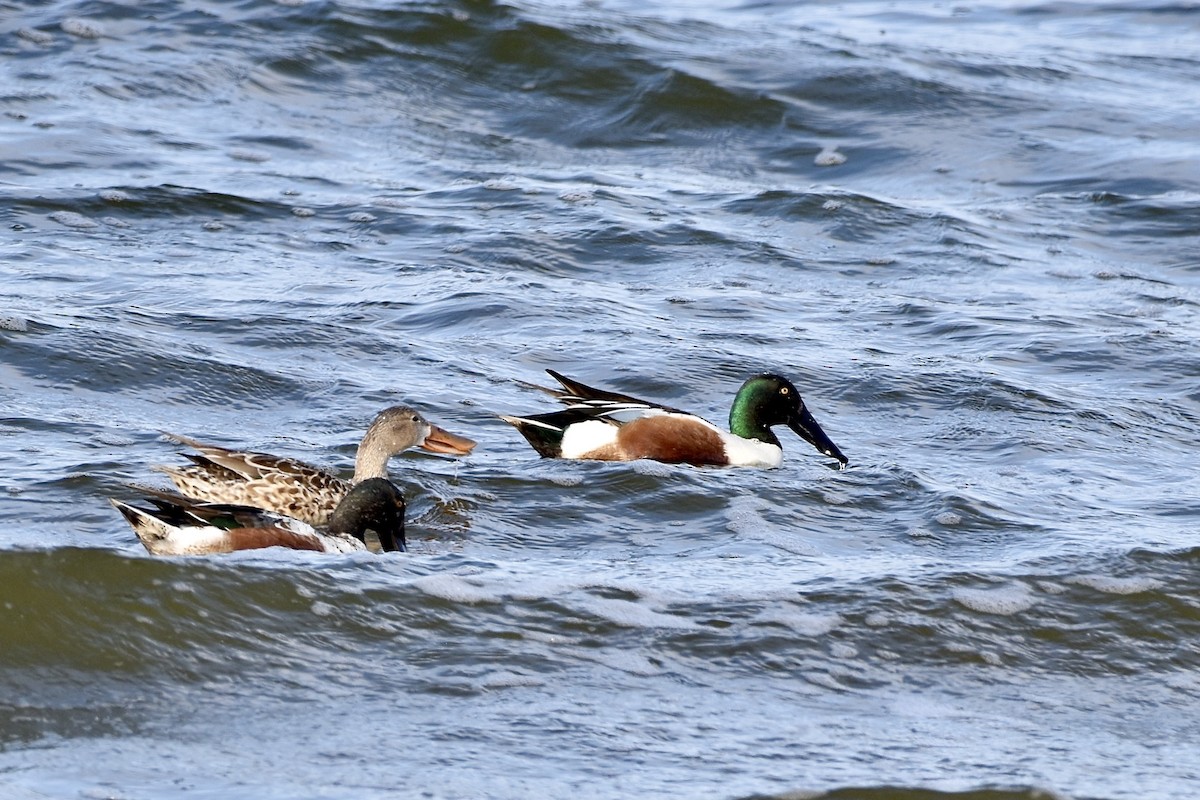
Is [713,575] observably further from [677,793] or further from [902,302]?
[902,302]

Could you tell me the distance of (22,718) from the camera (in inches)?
214

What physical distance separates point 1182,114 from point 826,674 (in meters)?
12.0

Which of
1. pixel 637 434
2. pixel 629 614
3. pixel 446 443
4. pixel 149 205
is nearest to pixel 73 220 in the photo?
pixel 149 205

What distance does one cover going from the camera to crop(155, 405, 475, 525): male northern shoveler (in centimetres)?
718

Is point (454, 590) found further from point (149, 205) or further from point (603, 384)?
point (149, 205)

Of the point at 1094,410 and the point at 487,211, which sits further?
the point at 487,211

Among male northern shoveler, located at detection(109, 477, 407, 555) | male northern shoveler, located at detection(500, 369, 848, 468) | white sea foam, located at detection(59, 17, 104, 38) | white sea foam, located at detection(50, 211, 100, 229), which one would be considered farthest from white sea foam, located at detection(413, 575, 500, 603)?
white sea foam, located at detection(59, 17, 104, 38)

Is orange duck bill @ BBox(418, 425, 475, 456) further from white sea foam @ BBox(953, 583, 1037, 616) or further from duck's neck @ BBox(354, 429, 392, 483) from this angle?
white sea foam @ BBox(953, 583, 1037, 616)

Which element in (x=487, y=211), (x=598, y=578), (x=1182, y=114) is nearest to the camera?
(x=598, y=578)

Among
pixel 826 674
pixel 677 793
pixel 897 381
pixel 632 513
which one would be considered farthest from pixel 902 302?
pixel 677 793

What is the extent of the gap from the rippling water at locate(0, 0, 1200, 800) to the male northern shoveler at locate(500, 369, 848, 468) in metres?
0.16

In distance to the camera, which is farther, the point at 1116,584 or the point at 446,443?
the point at 446,443

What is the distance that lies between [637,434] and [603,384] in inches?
49.1

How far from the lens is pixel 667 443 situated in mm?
8422
